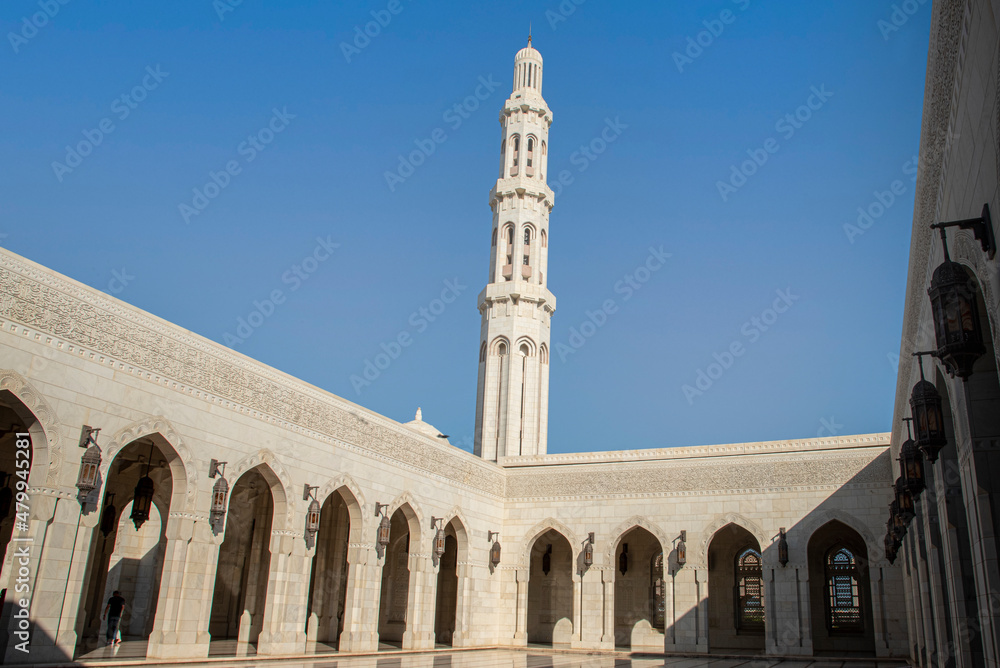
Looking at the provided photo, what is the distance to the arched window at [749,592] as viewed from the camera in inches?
714

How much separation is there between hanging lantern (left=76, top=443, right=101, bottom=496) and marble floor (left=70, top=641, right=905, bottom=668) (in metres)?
1.92

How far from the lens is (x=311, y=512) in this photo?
12844 millimetres

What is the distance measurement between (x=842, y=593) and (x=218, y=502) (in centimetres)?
1344

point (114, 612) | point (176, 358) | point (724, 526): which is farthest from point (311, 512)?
point (724, 526)

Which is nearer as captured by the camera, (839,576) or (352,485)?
(352,485)

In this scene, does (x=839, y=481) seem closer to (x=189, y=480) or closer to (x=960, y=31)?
(x=189, y=480)

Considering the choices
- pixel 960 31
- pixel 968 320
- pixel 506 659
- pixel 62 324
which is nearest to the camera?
pixel 968 320

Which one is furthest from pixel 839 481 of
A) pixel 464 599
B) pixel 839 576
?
pixel 464 599

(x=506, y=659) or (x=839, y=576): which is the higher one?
(x=839, y=576)

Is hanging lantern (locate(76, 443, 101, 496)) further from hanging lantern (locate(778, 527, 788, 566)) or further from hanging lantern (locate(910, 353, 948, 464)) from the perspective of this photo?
hanging lantern (locate(778, 527, 788, 566))

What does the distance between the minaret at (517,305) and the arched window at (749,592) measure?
611 centimetres

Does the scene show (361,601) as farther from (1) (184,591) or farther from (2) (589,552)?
(2) (589,552)

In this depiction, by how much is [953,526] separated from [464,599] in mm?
11490

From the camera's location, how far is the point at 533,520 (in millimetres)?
18438
